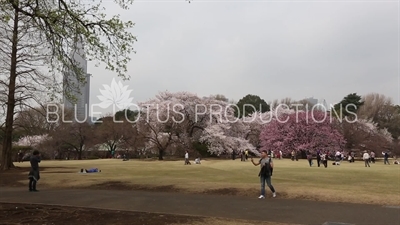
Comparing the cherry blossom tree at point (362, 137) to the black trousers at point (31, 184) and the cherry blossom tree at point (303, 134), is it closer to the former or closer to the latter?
the cherry blossom tree at point (303, 134)

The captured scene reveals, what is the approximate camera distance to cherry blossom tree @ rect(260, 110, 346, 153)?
164ft

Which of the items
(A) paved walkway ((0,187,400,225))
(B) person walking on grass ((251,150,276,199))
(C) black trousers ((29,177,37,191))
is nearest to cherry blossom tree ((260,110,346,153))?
(B) person walking on grass ((251,150,276,199))

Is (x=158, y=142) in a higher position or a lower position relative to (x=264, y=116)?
lower

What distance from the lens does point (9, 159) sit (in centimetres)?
2684

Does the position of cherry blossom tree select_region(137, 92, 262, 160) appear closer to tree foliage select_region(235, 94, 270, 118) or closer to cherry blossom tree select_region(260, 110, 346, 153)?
cherry blossom tree select_region(260, 110, 346, 153)

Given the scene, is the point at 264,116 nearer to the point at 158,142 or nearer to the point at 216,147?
the point at 216,147

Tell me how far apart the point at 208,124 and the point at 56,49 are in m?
41.3

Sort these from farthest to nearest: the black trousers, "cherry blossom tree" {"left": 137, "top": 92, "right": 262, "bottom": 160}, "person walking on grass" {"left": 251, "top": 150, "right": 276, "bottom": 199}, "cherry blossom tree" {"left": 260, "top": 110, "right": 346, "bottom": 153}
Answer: "cherry blossom tree" {"left": 260, "top": 110, "right": 346, "bottom": 153}
"cherry blossom tree" {"left": 137, "top": 92, "right": 262, "bottom": 160}
the black trousers
"person walking on grass" {"left": 251, "top": 150, "right": 276, "bottom": 199}

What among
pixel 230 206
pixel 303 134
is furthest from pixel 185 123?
pixel 230 206

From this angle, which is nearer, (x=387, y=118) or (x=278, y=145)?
(x=278, y=145)

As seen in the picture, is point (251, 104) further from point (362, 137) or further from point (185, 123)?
point (185, 123)

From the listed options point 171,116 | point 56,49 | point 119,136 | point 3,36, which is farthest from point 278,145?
point 56,49

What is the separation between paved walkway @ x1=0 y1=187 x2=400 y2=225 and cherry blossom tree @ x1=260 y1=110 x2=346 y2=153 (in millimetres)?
40493

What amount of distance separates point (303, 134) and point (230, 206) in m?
43.7
